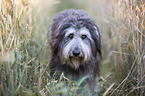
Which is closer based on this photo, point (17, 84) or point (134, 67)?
point (17, 84)

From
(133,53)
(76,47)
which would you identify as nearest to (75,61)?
(76,47)

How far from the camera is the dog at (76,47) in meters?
3.60

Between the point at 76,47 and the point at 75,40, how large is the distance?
15 centimetres

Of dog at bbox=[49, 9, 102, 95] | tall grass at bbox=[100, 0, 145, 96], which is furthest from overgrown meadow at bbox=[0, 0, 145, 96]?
dog at bbox=[49, 9, 102, 95]

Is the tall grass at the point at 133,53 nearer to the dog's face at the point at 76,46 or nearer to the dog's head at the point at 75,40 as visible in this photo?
the dog's head at the point at 75,40

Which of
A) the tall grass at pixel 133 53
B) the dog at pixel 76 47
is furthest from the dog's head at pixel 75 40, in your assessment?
the tall grass at pixel 133 53

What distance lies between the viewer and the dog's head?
3.58 meters

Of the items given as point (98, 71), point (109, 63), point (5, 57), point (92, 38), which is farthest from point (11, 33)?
point (109, 63)

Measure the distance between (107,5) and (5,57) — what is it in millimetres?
4503

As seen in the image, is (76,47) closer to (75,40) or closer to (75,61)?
(75,40)

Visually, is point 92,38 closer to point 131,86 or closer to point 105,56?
point 131,86

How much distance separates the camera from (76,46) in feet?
11.6

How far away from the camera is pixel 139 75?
3402 millimetres

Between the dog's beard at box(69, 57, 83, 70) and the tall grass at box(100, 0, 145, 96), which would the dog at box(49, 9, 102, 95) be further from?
the tall grass at box(100, 0, 145, 96)
